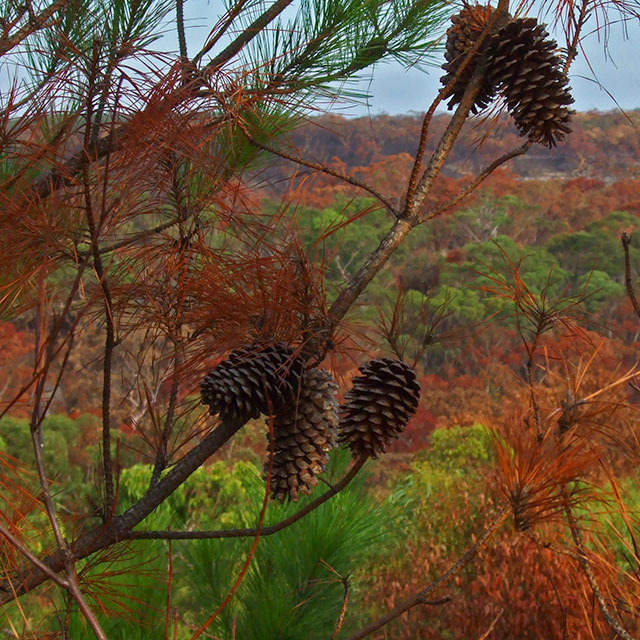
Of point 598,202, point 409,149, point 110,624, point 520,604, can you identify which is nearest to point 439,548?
point 520,604

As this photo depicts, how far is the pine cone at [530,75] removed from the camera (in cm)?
46

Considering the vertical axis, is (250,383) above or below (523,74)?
below

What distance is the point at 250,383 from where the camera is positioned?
0.41 m

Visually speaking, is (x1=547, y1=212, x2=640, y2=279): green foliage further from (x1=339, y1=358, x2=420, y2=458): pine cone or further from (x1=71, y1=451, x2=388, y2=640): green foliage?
(x1=339, y1=358, x2=420, y2=458): pine cone

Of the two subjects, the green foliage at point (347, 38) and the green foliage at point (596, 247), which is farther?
the green foliage at point (596, 247)

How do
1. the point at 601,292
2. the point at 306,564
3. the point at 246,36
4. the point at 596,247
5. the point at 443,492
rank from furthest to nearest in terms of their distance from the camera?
the point at 596,247
the point at 601,292
the point at 443,492
the point at 306,564
the point at 246,36

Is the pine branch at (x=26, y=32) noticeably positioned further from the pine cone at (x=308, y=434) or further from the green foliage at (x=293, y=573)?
the green foliage at (x=293, y=573)

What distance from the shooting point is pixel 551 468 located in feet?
1.67

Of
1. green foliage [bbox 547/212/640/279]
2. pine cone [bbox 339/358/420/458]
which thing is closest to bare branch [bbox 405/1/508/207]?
pine cone [bbox 339/358/420/458]

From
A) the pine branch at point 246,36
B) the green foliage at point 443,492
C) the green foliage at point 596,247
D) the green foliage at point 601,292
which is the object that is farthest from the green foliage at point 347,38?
the green foliage at point 596,247

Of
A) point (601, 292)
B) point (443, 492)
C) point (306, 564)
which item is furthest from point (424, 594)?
point (601, 292)

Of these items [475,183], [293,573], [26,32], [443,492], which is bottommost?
[443,492]

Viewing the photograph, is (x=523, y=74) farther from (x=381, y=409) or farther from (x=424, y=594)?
(x=424, y=594)

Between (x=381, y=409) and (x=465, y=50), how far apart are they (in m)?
0.24
